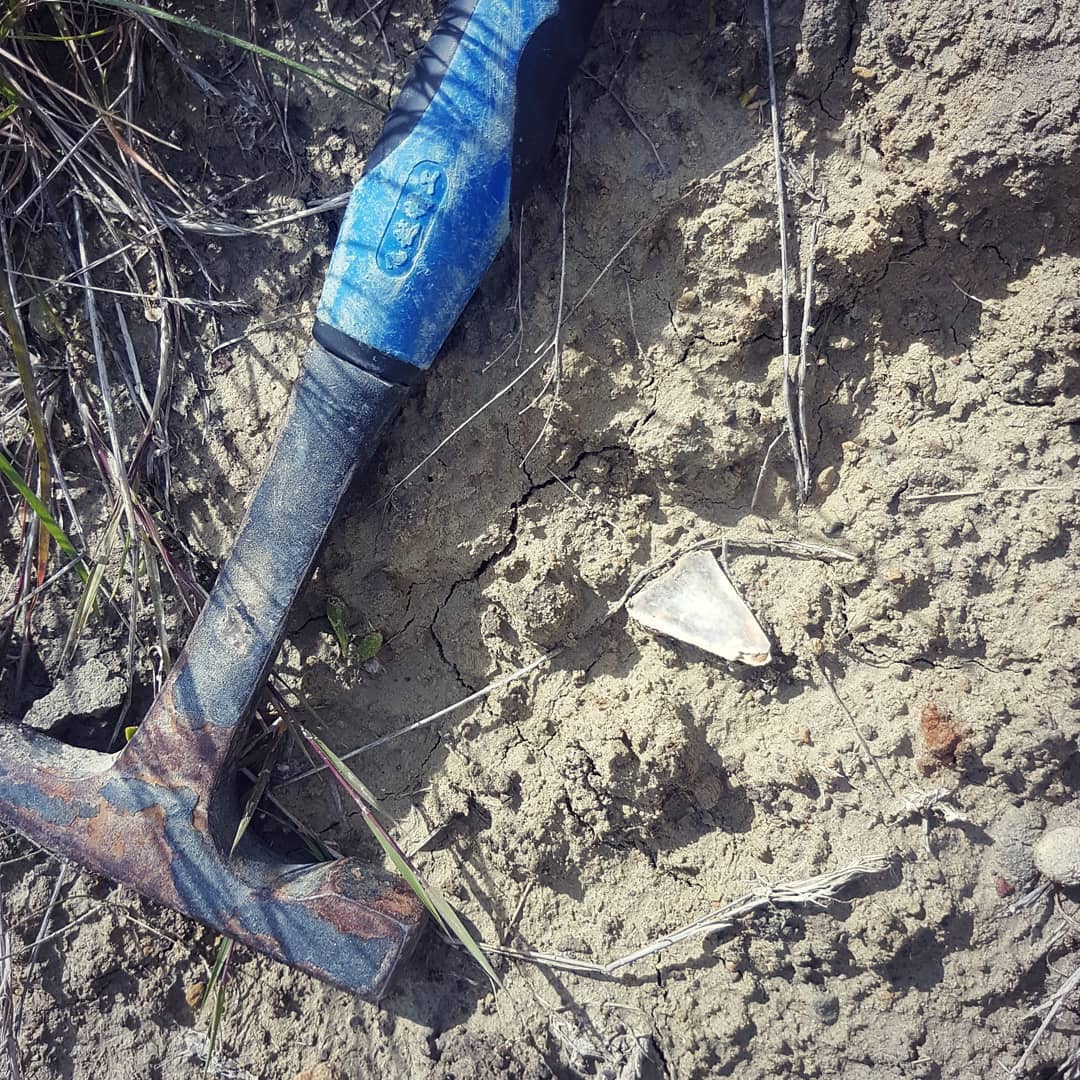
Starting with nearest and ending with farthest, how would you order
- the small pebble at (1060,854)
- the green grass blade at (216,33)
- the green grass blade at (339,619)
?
1. the small pebble at (1060,854)
2. the green grass blade at (216,33)
3. the green grass blade at (339,619)

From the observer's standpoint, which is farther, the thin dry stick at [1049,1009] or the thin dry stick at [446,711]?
the thin dry stick at [446,711]

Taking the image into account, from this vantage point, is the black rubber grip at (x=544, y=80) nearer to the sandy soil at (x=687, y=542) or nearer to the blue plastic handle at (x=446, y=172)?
the blue plastic handle at (x=446, y=172)

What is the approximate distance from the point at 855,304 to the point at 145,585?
174 cm

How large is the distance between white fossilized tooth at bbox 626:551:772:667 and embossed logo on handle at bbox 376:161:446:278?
0.84 meters

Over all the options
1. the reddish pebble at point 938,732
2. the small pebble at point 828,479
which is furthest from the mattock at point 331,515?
the reddish pebble at point 938,732

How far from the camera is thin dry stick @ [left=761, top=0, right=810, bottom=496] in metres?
1.66

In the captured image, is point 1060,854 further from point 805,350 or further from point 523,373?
point 523,373

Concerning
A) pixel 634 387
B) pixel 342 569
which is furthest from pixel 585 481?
pixel 342 569

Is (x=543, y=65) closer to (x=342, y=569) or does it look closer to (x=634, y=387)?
(x=634, y=387)

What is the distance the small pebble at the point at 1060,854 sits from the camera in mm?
1593

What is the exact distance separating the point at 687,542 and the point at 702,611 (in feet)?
0.51

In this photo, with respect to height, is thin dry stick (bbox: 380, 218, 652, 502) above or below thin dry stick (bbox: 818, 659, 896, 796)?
above

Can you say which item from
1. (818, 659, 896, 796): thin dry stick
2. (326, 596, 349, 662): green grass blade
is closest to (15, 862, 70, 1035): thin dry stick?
(326, 596, 349, 662): green grass blade

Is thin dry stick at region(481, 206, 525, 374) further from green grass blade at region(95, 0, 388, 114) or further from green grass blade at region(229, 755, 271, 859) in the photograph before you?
green grass blade at region(229, 755, 271, 859)
